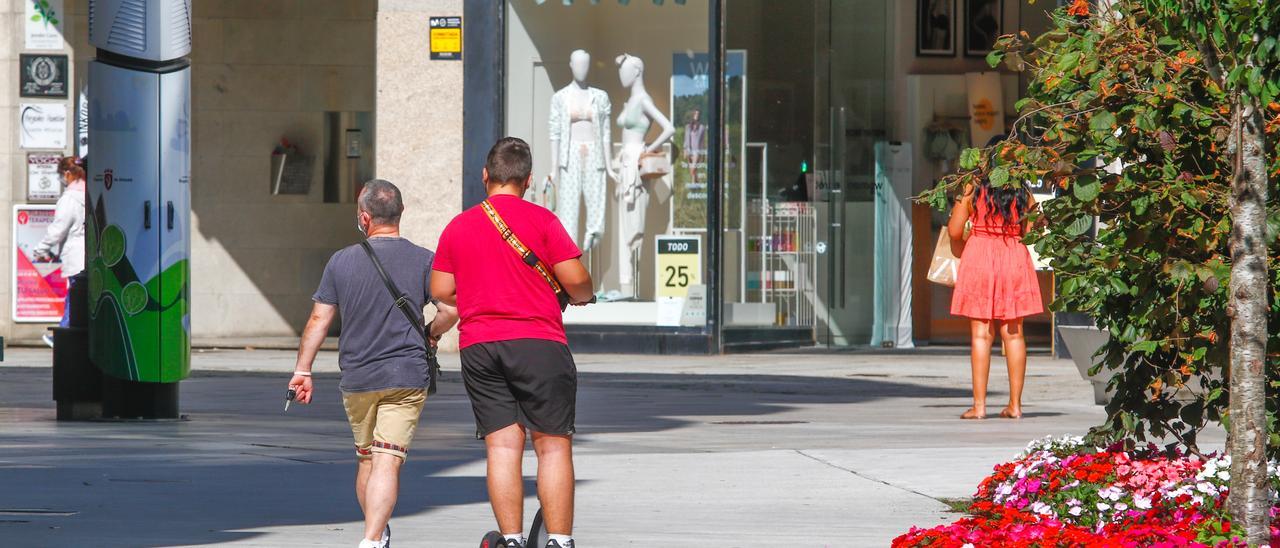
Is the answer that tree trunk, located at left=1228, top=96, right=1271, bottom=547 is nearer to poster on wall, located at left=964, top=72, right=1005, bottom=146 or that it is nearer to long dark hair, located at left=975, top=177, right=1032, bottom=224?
long dark hair, located at left=975, top=177, right=1032, bottom=224

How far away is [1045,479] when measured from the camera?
7.69 metres

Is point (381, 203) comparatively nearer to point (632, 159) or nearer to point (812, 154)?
point (632, 159)

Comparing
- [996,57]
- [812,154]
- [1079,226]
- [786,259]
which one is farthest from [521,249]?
[812,154]

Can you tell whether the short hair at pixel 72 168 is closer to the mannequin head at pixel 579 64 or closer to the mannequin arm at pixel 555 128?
the mannequin arm at pixel 555 128

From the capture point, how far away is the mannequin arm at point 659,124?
18328mm

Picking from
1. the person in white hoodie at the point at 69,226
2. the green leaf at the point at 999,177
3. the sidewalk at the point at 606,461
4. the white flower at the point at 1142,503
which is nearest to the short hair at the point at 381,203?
the sidewalk at the point at 606,461

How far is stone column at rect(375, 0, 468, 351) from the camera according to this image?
59.6 feet

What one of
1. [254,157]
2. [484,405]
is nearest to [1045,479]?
[484,405]

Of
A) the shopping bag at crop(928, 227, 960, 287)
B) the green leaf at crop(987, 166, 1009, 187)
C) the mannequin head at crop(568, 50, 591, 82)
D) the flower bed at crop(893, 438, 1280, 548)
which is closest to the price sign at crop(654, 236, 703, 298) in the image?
the mannequin head at crop(568, 50, 591, 82)

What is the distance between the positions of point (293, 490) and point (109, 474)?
3.41 ft

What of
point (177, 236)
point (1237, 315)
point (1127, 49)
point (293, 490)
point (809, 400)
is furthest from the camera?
point (809, 400)

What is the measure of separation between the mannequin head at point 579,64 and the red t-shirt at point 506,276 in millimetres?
11695

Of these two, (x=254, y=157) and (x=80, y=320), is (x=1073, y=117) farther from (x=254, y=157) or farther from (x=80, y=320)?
(x=254, y=157)

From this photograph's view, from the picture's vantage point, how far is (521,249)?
6836 mm
